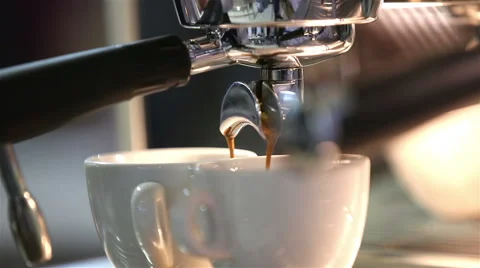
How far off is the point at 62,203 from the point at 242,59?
248mm

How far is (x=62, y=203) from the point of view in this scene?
536 mm

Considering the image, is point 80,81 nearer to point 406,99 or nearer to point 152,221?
point 152,221

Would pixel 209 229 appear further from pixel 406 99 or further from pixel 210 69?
pixel 406 99

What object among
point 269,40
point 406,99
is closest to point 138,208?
point 269,40

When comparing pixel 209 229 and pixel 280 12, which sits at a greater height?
pixel 280 12

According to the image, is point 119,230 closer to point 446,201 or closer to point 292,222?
point 292,222

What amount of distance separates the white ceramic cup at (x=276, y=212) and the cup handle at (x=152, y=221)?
0.05ft

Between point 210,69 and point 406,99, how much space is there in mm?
195

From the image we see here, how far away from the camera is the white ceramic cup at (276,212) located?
1.09 feet

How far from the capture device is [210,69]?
0.34 metres

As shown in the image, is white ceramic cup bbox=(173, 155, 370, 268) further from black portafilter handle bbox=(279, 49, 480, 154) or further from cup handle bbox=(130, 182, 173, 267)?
black portafilter handle bbox=(279, 49, 480, 154)

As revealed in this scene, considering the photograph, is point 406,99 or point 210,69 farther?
point 406,99

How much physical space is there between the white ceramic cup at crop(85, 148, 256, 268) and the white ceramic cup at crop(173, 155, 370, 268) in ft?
0.05

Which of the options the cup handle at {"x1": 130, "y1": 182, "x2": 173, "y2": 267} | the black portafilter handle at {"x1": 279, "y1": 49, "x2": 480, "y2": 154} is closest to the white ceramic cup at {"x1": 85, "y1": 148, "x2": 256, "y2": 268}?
the cup handle at {"x1": 130, "y1": 182, "x2": 173, "y2": 267}
